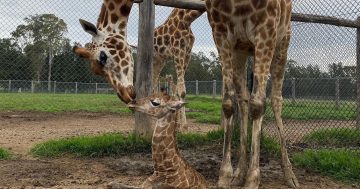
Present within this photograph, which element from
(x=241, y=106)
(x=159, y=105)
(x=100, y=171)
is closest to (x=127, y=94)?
(x=159, y=105)

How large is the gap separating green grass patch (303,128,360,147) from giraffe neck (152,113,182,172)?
3898mm

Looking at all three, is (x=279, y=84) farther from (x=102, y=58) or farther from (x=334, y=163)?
(x=102, y=58)

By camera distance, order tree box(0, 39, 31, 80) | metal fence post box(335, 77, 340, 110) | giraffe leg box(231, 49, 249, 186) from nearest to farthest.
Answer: giraffe leg box(231, 49, 249, 186) < metal fence post box(335, 77, 340, 110) < tree box(0, 39, 31, 80)

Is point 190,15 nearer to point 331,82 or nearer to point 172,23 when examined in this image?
point 172,23

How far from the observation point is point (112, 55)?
3.64 metres

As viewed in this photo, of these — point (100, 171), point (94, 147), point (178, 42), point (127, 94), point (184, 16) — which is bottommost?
point (100, 171)

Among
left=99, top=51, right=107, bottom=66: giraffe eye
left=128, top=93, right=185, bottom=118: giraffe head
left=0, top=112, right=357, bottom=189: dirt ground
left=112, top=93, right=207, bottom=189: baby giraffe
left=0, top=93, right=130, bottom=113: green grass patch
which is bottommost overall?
left=0, top=112, right=357, bottom=189: dirt ground

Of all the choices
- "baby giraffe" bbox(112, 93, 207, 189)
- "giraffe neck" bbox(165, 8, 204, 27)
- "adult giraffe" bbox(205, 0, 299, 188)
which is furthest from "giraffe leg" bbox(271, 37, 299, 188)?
"giraffe neck" bbox(165, 8, 204, 27)

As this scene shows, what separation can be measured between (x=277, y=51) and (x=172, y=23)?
3.91 m

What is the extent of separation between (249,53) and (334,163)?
1854 mm

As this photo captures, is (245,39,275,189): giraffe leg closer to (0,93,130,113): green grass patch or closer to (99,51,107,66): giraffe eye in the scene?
(99,51,107,66): giraffe eye

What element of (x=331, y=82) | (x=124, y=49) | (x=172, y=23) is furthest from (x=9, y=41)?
(x=331, y=82)

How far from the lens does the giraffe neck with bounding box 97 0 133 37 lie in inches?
152

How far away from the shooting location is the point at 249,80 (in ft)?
20.9
